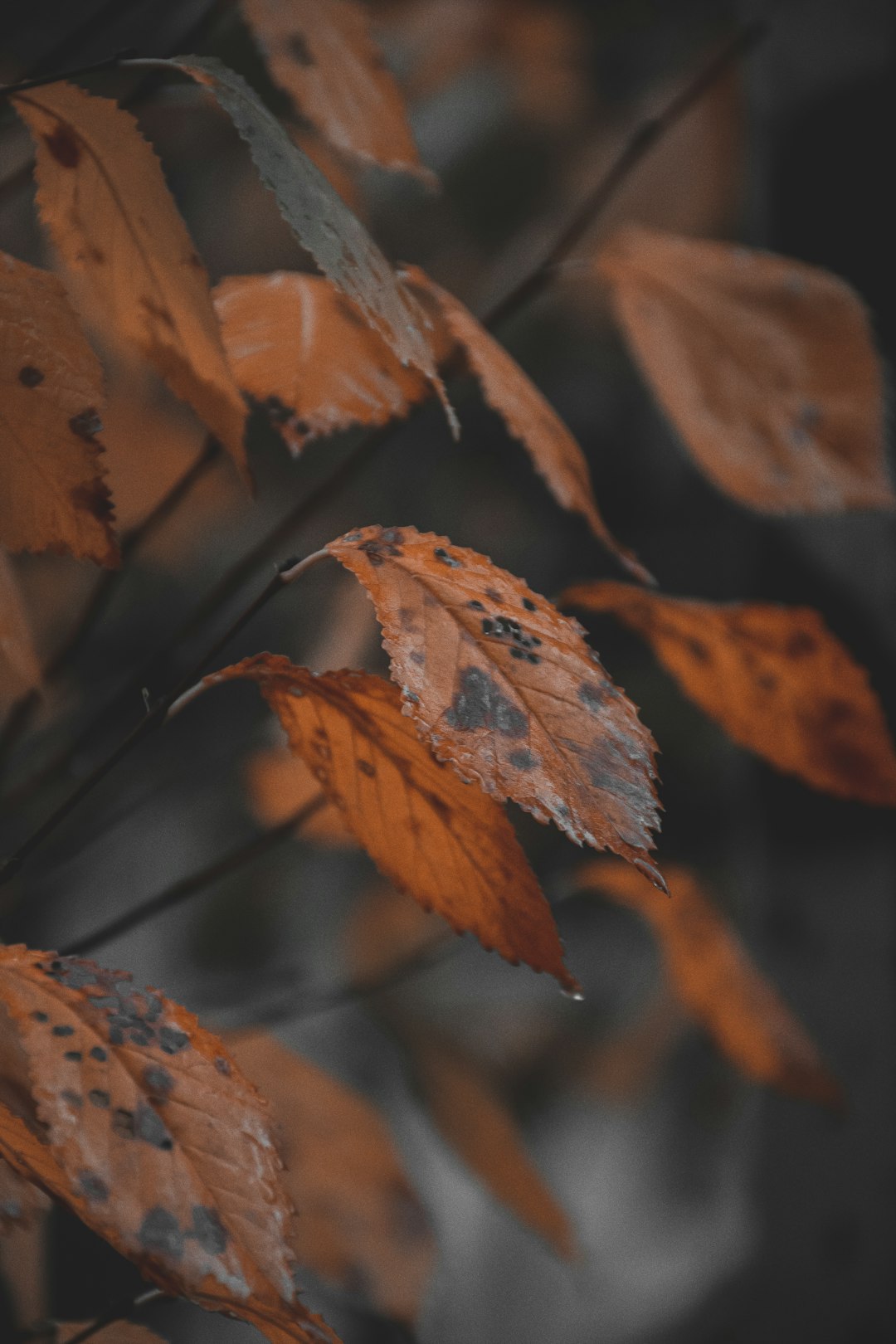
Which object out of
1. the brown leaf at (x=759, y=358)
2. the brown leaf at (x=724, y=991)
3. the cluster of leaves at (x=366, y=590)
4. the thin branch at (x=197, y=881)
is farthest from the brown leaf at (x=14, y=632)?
the brown leaf at (x=724, y=991)

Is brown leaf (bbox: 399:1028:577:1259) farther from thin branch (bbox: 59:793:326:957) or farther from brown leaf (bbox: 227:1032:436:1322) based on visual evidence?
thin branch (bbox: 59:793:326:957)

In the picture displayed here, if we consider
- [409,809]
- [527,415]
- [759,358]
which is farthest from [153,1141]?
[759,358]

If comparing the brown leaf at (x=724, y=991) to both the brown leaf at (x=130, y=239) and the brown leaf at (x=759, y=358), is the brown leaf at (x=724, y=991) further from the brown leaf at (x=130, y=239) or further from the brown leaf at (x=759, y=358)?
the brown leaf at (x=130, y=239)

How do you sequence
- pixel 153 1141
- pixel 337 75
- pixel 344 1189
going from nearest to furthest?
pixel 153 1141 < pixel 337 75 < pixel 344 1189

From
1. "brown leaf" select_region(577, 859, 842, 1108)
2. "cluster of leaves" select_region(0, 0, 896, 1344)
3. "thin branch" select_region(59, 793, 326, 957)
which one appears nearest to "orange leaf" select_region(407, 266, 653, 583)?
"cluster of leaves" select_region(0, 0, 896, 1344)

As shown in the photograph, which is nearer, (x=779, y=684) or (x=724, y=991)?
(x=779, y=684)

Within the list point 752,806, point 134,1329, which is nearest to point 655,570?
point 752,806

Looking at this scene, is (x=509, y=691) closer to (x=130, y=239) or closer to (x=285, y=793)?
(x=130, y=239)
